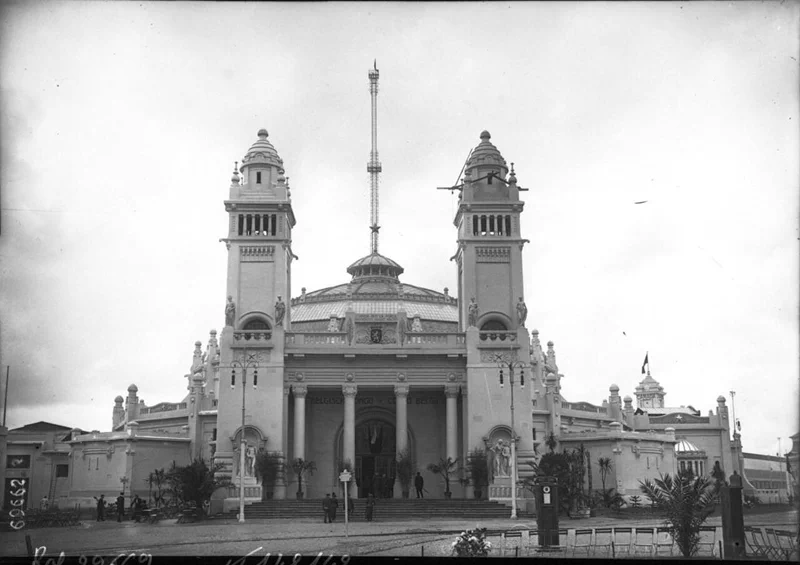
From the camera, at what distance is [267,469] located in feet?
176

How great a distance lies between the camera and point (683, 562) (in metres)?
23.2

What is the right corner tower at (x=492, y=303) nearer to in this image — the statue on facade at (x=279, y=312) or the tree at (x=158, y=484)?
the statue on facade at (x=279, y=312)

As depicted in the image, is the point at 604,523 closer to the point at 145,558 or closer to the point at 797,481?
the point at 797,481

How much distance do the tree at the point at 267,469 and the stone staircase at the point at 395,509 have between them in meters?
2.55

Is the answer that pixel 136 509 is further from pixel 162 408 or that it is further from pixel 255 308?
pixel 162 408

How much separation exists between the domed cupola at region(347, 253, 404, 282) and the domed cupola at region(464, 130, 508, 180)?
1803 centimetres

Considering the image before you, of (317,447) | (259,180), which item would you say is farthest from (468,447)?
(259,180)

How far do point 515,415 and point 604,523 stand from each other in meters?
12.3

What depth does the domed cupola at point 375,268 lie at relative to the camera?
255ft

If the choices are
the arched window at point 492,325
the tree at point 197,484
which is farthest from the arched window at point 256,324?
the arched window at point 492,325

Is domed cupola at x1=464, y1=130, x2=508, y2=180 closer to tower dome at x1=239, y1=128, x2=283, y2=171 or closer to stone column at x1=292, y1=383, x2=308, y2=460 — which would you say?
tower dome at x1=239, y1=128, x2=283, y2=171

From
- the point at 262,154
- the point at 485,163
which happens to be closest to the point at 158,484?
the point at 262,154

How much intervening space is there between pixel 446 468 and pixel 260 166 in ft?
67.8

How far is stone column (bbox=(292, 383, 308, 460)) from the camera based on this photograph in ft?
184
